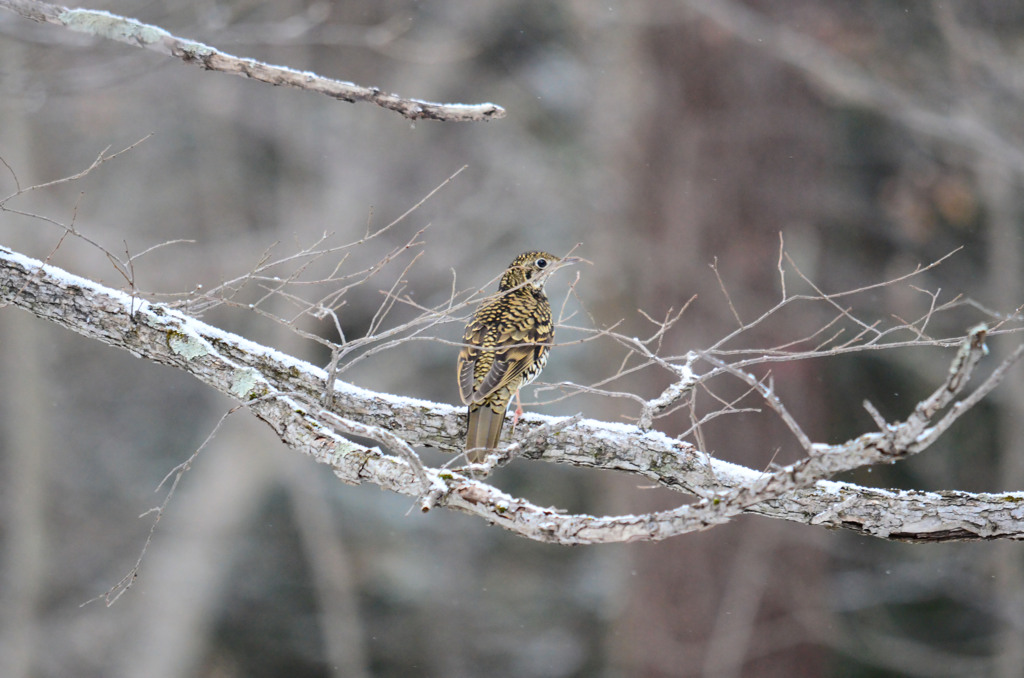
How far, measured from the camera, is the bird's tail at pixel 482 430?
381cm

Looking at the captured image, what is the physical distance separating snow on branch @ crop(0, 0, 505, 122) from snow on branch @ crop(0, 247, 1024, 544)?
3.01 ft

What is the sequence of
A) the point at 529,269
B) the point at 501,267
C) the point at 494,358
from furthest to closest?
the point at 501,267 → the point at 529,269 → the point at 494,358

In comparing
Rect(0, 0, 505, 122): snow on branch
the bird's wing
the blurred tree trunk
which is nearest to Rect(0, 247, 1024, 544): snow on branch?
the bird's wing

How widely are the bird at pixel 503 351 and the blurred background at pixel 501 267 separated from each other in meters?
2.92

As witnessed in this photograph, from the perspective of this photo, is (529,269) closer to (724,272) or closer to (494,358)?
(494,358)

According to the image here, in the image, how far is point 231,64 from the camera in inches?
122

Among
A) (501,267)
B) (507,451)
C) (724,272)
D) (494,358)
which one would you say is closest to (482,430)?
(494,358)

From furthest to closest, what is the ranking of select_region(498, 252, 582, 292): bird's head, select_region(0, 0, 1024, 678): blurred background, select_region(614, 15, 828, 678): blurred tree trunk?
select_region(0, 0, 1024, 678): blurred background < select_region(614, 15, 828, 678): blurred tree trunk < select_region(498, 252, 582, 292): bird's head

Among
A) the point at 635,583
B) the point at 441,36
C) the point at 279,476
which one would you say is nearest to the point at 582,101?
the point at 441,36

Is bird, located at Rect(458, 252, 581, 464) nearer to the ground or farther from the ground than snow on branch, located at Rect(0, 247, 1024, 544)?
farther from the ground

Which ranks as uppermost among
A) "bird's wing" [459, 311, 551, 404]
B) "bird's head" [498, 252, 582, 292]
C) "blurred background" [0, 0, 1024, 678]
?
"blurred background" [0, 0, 1024, 678]

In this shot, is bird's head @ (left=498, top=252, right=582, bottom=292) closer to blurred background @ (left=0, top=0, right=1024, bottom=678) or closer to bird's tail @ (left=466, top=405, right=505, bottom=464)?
bird's tail @ (left=466, top=405, right=505, bottom=464)

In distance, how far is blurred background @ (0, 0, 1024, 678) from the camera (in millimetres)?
7867

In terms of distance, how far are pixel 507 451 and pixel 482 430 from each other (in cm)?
69
